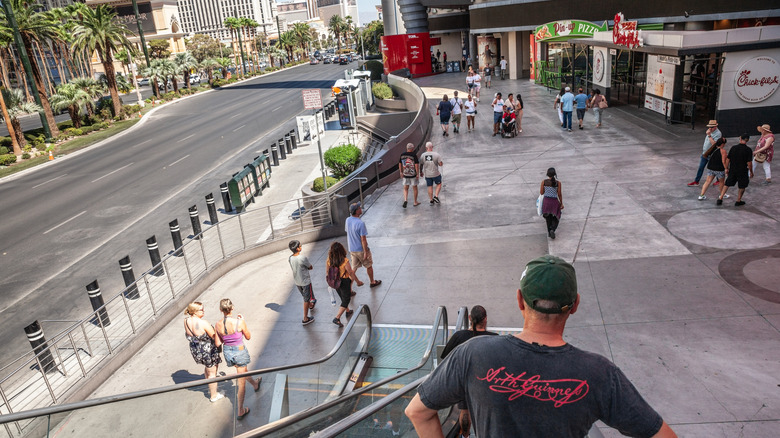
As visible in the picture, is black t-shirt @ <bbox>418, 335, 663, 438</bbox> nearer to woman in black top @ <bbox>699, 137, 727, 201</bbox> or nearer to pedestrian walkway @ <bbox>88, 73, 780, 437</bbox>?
pedestrian walkway @ <bbox>88, 73, 780, 437</bbox>

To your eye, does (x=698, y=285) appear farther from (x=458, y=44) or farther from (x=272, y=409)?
(x=458, y=44)

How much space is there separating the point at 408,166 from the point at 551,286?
12.2 metres

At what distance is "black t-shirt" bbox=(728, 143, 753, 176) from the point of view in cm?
1148

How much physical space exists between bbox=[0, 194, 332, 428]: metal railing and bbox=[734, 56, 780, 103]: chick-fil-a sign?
14.5m

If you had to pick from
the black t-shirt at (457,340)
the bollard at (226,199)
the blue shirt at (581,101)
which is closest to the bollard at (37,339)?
the black t-shirt at (457,340)

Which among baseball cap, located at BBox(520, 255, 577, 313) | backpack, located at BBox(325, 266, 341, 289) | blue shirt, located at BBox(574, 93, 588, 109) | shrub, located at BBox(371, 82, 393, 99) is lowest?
backpack, located at BBox(325, 266, 341, 289)

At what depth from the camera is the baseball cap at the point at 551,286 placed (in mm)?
2211

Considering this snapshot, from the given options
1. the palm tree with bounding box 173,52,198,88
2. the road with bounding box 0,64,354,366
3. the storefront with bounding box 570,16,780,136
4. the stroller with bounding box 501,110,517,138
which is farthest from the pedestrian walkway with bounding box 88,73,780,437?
the palm tree with bounding box 173,52,198,88

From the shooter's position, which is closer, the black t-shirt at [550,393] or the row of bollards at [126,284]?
the black t-shirt at [550,393]

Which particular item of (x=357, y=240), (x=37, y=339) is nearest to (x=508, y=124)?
(x=357, y=240)

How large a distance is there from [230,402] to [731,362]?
20.1 feet

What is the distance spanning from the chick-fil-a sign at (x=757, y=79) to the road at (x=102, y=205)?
18458 mm

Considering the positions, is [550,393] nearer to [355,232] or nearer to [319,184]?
[355,232]

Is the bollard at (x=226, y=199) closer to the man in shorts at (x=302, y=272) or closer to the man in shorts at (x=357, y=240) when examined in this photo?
the man in shorts at (x=357, y=240)
